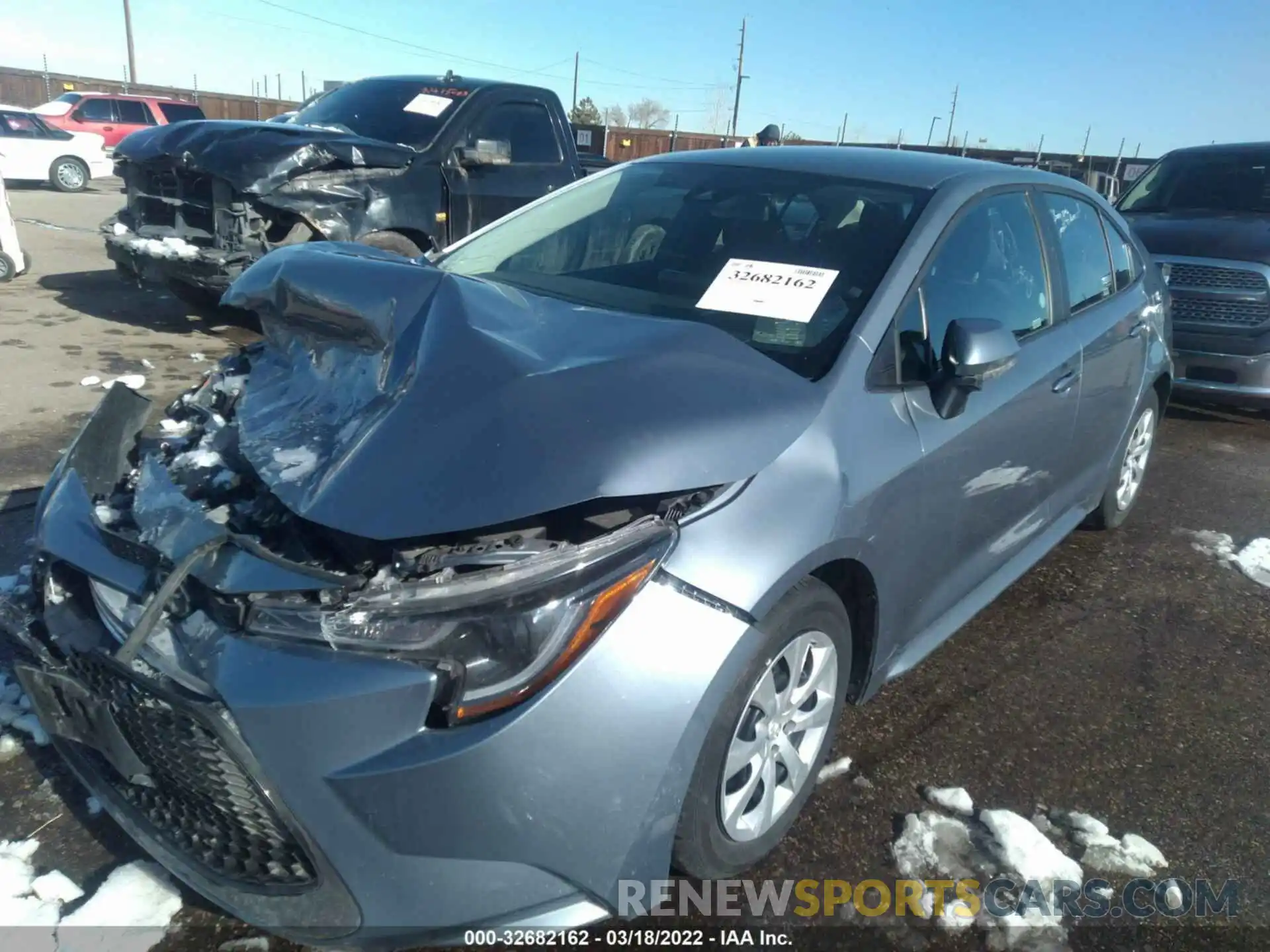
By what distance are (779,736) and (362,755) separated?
0.98 m

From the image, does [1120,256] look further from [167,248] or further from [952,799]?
[167,248]

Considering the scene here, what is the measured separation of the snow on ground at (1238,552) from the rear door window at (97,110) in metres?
22.4

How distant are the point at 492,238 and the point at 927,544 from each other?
191 cm

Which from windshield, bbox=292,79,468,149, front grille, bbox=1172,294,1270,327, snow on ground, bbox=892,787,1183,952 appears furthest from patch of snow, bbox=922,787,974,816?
windshield, bbox=292,79,468,149

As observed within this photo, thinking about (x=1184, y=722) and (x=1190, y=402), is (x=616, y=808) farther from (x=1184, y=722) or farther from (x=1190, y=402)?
(x=1190, y=402)

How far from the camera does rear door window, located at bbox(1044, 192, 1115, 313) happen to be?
3.46 m

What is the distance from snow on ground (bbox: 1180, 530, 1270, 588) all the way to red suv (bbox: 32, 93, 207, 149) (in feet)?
68.4

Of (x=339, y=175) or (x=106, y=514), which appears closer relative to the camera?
(x=106, y=514)

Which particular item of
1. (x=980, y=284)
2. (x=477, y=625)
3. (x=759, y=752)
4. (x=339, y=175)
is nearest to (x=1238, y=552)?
(x=980, y=284)

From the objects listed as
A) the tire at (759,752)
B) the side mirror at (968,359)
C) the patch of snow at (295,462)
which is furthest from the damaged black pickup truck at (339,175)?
the tire at (759,752)

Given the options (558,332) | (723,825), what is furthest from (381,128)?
(723,825)

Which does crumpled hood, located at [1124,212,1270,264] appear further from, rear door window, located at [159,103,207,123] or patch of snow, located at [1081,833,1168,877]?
rear door window, located at [159,103,207,123]

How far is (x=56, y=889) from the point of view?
6.84 feet

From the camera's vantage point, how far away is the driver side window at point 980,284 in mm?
2518
